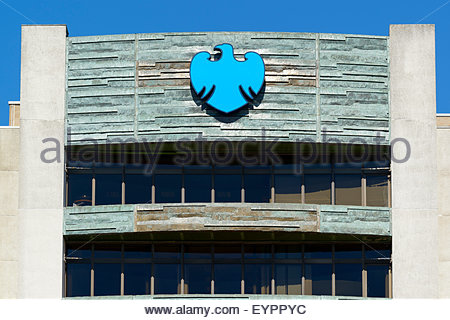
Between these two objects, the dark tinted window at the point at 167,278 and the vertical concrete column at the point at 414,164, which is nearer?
the vertical concrete column at the point at 414,164

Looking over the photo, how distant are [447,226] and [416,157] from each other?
3116mm

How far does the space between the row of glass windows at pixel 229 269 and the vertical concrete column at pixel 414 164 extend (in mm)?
1237

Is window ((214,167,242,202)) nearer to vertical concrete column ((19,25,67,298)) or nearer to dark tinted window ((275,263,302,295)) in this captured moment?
dark tinted window ((275,263,302,295))

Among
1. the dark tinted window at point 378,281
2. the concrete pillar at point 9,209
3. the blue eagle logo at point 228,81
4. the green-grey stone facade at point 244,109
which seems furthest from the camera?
the dark tinted window at point 378,281

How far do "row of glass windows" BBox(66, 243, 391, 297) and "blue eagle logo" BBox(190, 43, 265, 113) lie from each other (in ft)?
20.9

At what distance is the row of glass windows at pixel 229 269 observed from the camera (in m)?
34.2

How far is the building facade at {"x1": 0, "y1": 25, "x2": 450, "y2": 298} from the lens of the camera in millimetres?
33125

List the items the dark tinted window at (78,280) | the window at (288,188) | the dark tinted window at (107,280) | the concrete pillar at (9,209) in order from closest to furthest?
the concrete pillar at (9,209)
the dark tinted window at (78,280)
the dark tinted window at (107,280)
the window at (288,188)

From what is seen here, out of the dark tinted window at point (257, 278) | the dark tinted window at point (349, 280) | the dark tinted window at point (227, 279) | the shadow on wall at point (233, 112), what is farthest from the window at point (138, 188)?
the dark tinted window at point (349, 280)

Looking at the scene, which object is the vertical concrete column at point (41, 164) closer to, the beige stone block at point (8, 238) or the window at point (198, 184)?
the beige stone block at point (8, 238)

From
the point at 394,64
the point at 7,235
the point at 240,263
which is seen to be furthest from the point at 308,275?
the point at 7,235

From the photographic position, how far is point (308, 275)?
3441 cm

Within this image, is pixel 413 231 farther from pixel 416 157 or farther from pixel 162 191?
pixel 162 191

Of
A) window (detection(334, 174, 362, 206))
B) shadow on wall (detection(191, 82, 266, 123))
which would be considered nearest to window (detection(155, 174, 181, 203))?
shadow on wall (detection(191, 82, 266, 123))
